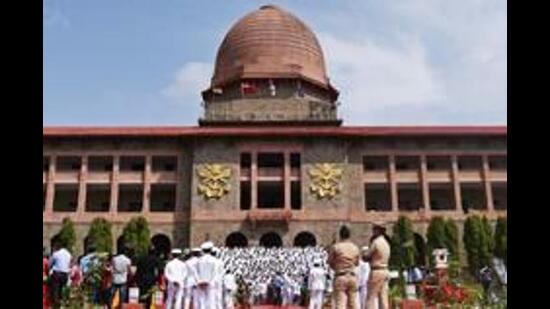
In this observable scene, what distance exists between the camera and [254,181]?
115 feet

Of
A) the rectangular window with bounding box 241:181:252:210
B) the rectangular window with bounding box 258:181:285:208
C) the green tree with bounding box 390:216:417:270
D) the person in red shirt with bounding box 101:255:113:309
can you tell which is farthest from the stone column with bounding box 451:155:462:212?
the person in red shirt with bounding box 101:255:113:309

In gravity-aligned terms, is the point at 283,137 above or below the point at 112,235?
above

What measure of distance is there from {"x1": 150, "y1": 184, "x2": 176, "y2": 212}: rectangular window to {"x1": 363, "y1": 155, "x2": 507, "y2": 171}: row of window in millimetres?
11133

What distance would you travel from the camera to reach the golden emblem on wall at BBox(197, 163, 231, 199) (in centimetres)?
3444

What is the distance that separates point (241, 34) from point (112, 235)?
1601cm

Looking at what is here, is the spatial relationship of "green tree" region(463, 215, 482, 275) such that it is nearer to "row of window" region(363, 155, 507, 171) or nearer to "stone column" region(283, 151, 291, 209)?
"row of window" region(363, 155, 507, 171)

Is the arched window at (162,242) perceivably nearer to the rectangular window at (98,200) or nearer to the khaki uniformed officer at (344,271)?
the rectangular window at (98,200)

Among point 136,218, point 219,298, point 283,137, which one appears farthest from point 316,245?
point 219,298

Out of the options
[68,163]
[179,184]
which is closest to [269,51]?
[179,184]

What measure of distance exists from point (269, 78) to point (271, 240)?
10370mm

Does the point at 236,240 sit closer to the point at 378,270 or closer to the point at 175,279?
the point at 175,279

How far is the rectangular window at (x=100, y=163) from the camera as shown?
36281 mm
